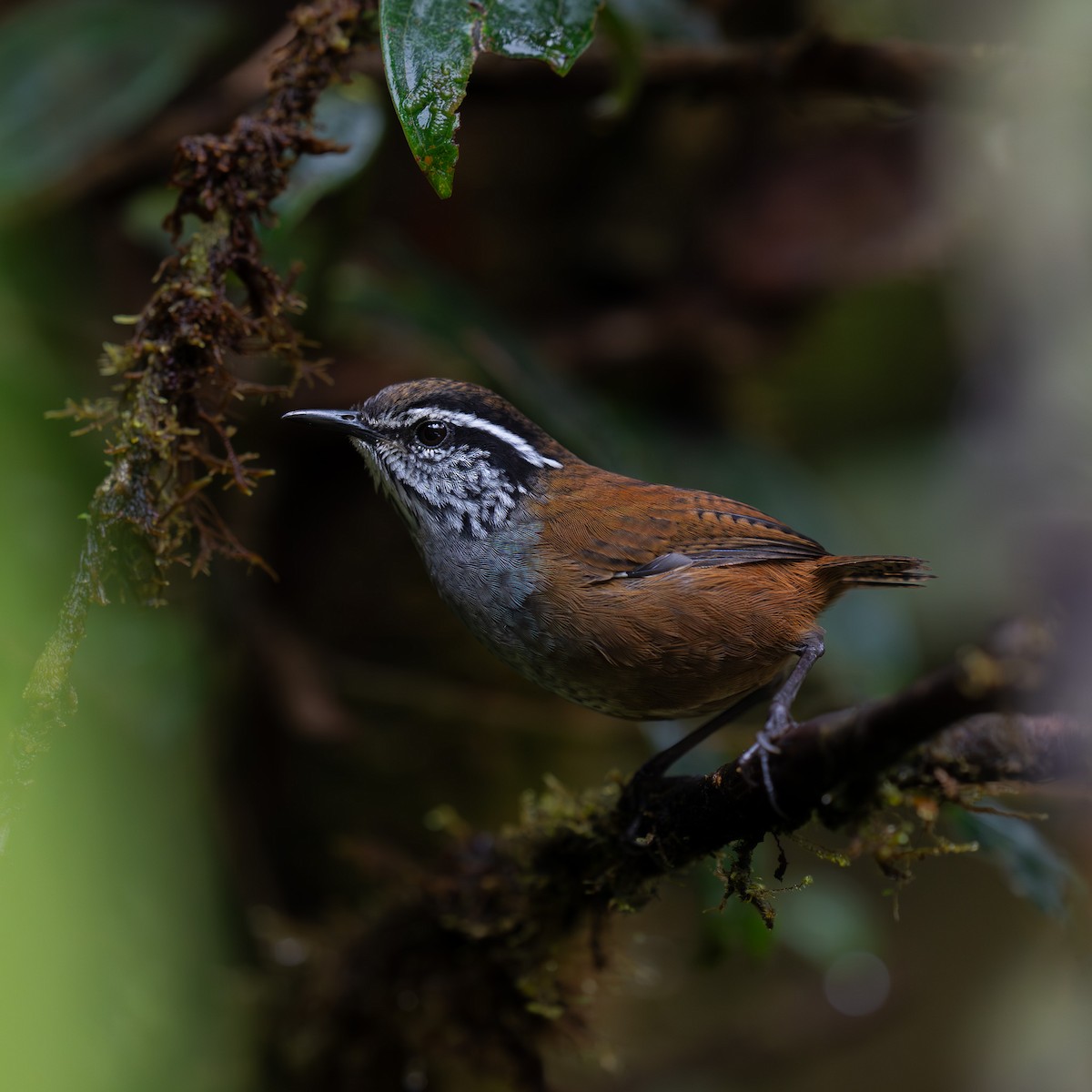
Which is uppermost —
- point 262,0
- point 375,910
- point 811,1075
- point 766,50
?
point 262,0

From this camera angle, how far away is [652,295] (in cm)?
474

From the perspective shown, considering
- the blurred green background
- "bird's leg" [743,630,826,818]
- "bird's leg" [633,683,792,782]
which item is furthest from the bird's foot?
the blurred green background

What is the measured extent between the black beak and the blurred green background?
0.49m

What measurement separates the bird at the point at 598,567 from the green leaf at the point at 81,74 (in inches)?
65.8

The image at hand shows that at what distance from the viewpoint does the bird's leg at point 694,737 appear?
8.07 ft

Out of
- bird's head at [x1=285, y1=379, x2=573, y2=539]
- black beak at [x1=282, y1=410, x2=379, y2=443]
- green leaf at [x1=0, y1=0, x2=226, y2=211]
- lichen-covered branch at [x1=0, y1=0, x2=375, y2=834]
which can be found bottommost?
bird's head at [x1=285, y1=379, x2=573, y2=539]

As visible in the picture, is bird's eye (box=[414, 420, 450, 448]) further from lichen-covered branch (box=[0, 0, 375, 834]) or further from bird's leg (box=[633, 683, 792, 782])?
bird's leg (box=[633, 683, 792, 782])

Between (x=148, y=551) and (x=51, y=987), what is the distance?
4.06 ft

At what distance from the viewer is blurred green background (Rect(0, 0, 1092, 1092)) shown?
355cm

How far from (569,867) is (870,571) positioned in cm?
98

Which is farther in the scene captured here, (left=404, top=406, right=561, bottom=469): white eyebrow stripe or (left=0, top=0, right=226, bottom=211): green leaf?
(left=0, top=0, right=226, bottom=211): green leaf

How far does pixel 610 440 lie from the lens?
348 centimetres

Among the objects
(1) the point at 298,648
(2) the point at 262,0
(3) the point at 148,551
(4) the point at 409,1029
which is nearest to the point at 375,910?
(4) the point at 409,1029

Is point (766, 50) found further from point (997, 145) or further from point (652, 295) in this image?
point (997, 145)
